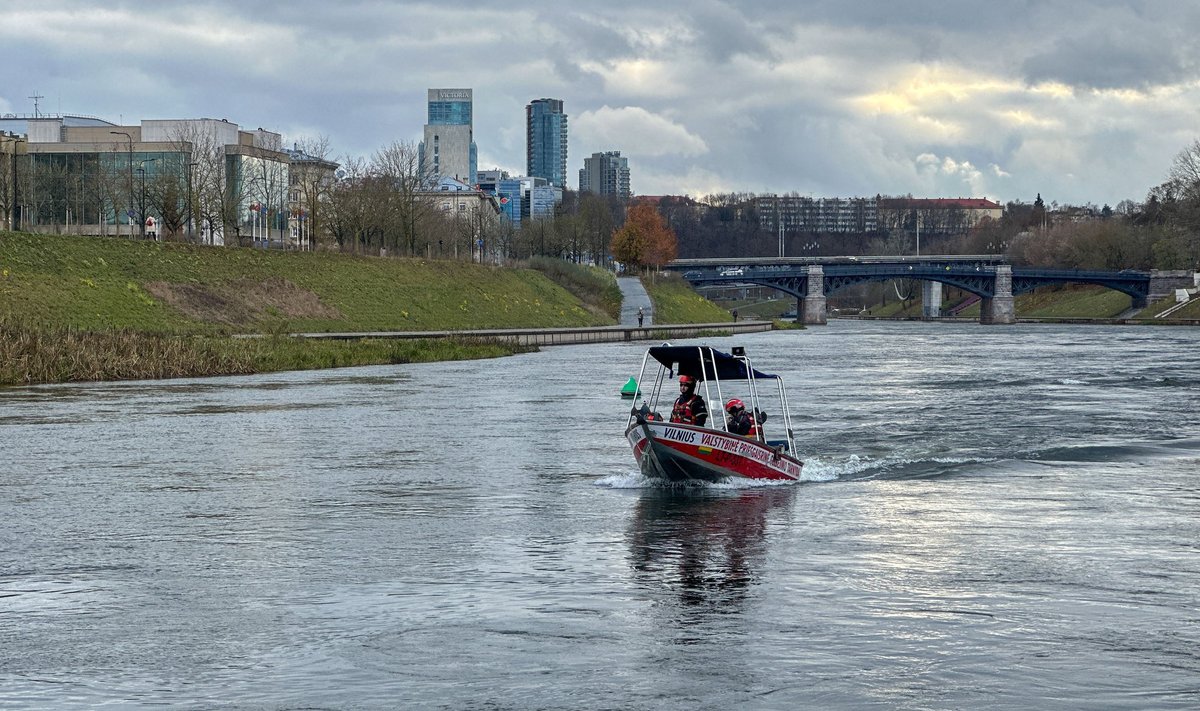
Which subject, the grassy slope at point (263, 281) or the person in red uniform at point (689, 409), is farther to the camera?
the grassy slope at point (263, 281)

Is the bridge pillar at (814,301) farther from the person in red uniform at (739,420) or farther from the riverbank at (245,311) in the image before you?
the person in red uniform at (739,420)

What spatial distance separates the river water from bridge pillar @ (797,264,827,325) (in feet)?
490

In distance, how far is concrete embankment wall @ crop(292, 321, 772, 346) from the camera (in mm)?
89062

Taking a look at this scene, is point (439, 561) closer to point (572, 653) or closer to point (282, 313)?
point (572, 653)

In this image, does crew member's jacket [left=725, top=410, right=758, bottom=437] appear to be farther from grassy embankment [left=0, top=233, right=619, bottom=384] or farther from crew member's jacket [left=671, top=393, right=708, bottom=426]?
grassy embankment [left=0, top=233, right=619, bottom=384]

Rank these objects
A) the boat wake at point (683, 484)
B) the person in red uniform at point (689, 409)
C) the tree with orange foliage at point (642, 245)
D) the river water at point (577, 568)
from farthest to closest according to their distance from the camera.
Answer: the tree with orange foliage at point (642, 245), the boat wake at point (683, 484), the person in red uniform at point (689, 409), the river water at point (577, 568)

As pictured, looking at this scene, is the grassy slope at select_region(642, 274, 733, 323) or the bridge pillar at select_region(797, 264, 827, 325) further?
the bridge pillar at select_region(797, 264, 827, 325)

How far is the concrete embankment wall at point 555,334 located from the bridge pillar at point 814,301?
51.2 metres

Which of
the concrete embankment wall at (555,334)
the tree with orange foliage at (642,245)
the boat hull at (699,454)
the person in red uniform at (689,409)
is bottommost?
the concrete embankment wall at (555,334)

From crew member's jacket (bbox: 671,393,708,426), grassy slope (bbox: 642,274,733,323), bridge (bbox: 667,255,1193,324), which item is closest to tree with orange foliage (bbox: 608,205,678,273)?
bridge (bbox: 667,255,1193,324)

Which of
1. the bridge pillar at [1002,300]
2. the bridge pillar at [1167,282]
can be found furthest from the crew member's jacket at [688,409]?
the bridge pillar at [1002,300]

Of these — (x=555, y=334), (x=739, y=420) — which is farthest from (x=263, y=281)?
(x=739, y=420)

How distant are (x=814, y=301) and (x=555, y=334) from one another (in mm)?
91690

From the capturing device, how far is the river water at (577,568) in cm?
1447
